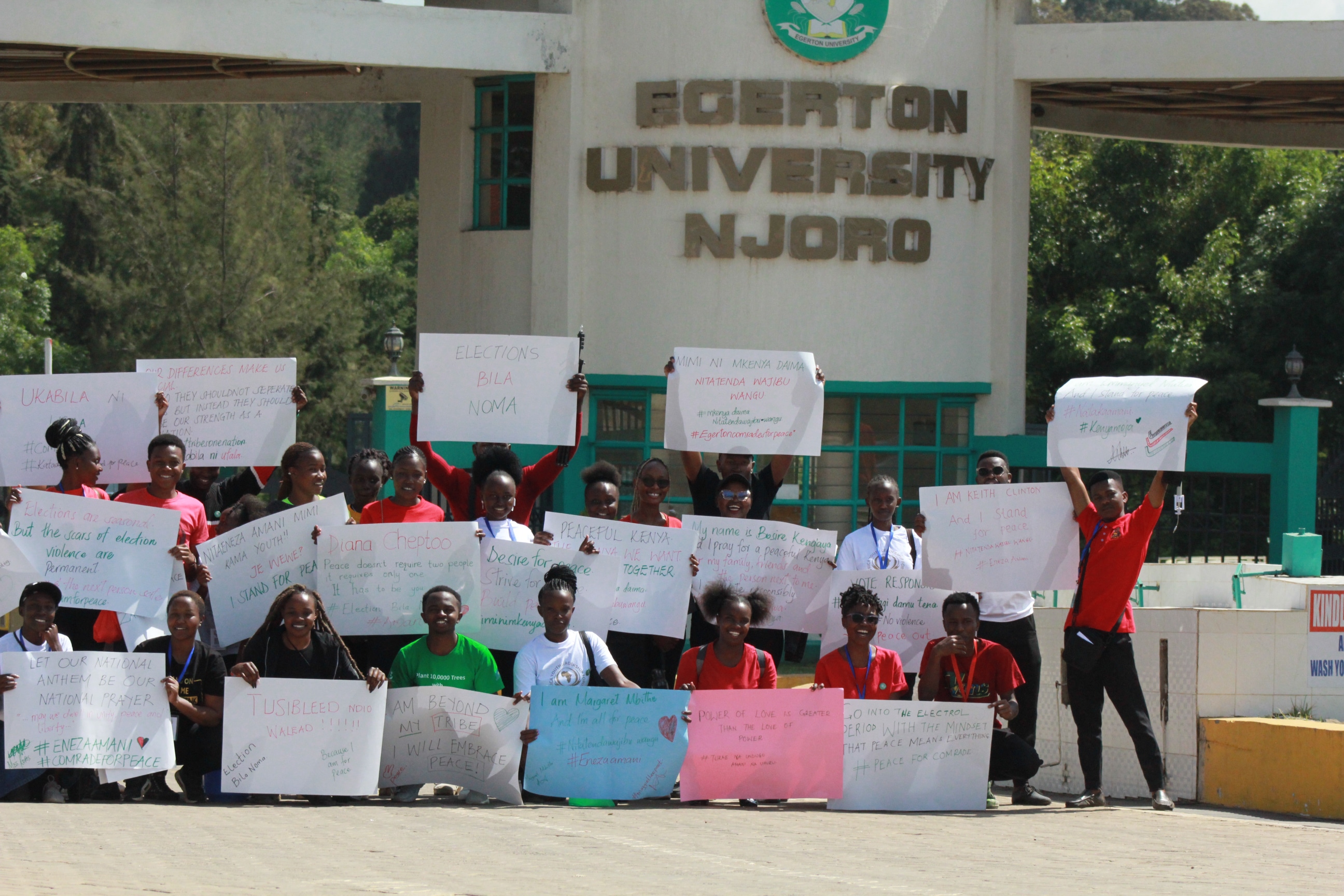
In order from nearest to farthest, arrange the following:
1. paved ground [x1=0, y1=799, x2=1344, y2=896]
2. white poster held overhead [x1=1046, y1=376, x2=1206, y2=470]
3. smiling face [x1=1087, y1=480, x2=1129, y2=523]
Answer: paved ground [x1=0, y1=799, x2=1344, y2=896] < white poster held overhead [x1=1046, y1=376, x2=1206, y2=470] < smiling face [x1=1087, y1=480, x2=1129, y2=523]

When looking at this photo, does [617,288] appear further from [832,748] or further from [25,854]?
[25,854]

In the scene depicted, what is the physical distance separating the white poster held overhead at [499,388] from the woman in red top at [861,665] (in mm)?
1840

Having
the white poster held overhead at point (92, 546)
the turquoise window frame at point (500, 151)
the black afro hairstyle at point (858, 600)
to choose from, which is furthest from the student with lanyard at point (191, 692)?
the turquoise window frame at point (500, 151)

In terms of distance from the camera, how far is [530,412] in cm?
905

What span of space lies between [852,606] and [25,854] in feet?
12.6

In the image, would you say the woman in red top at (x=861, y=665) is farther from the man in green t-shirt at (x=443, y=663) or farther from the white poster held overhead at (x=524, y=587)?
the man in green t-shirt at (x=443, y=663)

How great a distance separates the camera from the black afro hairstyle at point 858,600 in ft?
26.6

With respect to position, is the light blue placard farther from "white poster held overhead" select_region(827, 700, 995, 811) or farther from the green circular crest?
the green circular crest

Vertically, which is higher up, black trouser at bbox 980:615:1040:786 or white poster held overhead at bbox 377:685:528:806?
black trouser at bbox 980:615:1040:786

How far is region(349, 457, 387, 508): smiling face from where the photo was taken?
27.9ft

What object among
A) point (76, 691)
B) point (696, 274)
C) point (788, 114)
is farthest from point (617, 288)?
point (76, 691)

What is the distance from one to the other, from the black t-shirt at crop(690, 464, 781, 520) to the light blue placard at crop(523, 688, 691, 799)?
1320 mm

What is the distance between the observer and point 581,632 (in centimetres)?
800

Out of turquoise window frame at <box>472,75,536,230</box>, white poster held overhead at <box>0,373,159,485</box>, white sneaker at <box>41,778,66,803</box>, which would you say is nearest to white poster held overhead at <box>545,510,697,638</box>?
white poster held overhead at <box>0,373,159,485</box>
